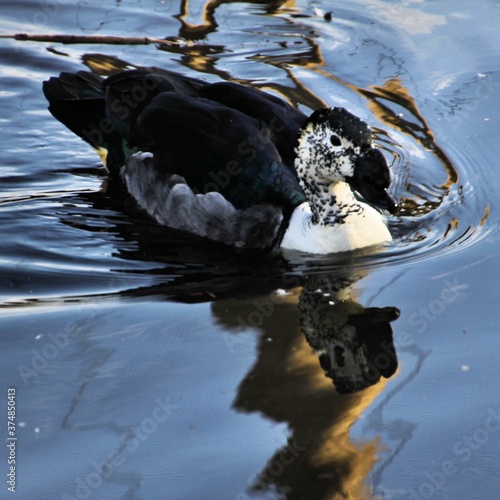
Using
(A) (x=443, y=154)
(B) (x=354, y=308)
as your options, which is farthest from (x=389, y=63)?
(B) (x=354, y=308)

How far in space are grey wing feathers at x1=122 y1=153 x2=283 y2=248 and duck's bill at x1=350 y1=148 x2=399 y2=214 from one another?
72 cm

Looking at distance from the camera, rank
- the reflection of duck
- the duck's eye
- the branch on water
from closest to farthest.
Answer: the reflection of duck < the duck's eye < the branch on water

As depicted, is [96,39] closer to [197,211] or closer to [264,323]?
[197,211]

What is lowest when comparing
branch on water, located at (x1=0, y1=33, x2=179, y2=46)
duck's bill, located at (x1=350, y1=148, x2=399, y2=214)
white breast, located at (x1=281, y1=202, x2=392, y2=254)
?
branch on water, located at (x1=0, y1=33, x2=179, y2=46)

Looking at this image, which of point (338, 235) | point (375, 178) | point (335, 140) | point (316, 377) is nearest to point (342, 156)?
point (335, 140)

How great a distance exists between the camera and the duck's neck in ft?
21.8

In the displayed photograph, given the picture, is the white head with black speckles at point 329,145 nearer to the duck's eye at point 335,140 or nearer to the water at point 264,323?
the duck's eye at point 335,140

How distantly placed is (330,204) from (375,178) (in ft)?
1.59

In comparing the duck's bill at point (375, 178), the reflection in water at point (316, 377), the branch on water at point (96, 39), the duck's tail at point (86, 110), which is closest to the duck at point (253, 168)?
the duck's bill at point (375, 178)

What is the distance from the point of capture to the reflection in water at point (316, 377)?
14.2 ft

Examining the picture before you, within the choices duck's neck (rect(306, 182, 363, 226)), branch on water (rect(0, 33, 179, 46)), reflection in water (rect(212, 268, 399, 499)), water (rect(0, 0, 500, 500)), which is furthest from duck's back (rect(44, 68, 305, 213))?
branch on water (rect(0, 33, 179, 46))

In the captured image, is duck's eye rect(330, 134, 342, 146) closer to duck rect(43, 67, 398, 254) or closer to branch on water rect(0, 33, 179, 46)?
duck rect(43, 67, 398, 254)

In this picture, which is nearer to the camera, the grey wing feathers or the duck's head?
the duck's head

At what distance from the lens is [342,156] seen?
639cm
